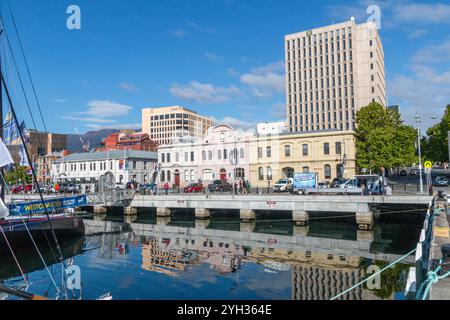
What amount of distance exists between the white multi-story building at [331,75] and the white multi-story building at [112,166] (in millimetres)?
53436

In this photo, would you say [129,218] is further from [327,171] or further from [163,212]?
[327,171]

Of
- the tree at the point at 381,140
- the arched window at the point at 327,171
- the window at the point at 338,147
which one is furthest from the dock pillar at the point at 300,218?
the window at the point at 338,147

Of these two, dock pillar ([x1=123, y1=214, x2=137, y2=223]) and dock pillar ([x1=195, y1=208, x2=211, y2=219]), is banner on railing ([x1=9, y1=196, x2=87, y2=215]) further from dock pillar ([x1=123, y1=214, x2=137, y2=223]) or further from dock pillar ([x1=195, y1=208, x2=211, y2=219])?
dock pillar ([x1=195, y1=208, x2=211, y2=219])

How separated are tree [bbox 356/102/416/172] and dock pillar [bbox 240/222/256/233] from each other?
26771 millimetres

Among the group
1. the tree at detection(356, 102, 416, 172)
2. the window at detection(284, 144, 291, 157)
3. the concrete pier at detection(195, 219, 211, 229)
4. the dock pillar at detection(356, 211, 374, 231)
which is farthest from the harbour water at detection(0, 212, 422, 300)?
the window at detection(284, 144, 291, 157)

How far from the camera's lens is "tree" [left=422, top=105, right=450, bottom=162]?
196 feet

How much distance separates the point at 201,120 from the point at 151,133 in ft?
88.0

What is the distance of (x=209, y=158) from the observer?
71.5 meters

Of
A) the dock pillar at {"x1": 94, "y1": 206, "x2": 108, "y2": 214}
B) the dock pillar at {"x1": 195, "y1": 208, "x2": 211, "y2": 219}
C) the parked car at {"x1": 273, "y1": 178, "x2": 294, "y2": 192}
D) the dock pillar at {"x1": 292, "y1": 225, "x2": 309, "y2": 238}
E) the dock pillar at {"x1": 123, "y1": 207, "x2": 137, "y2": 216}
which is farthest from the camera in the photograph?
the parked car at {"x1": 273, "y1": 178, "x2": 294, "y2": 192}

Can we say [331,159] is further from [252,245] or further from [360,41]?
[360,41]

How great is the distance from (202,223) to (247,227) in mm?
5757

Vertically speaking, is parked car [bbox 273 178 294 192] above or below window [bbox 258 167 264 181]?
below
